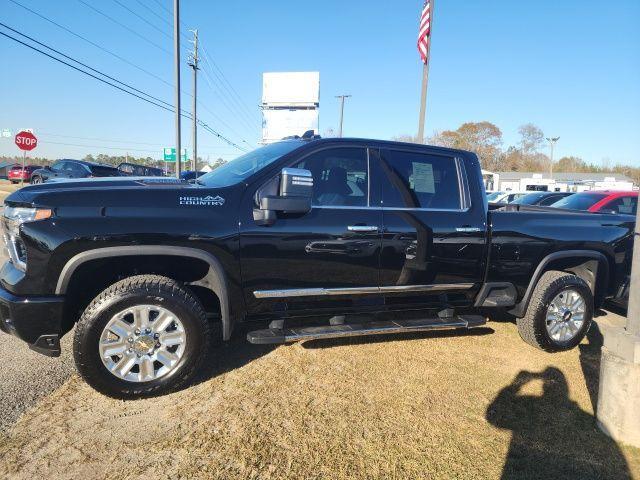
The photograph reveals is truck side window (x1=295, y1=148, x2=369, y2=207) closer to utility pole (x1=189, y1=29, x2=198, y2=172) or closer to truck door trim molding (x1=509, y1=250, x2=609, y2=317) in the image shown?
truck door trim molding (x1=509, y1=250, x2=609, y2=317)

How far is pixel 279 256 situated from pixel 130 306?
3.61ft

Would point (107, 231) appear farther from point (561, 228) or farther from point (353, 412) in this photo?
point (561, 228)

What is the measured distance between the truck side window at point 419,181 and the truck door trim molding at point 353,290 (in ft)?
2.32

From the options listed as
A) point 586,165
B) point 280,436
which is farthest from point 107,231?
point 586,165

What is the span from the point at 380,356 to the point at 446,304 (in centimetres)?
79

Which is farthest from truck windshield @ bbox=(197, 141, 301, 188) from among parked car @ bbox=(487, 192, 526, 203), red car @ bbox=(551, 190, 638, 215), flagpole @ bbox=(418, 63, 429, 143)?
parked car @ bbox=(487, 192, 526, 203)

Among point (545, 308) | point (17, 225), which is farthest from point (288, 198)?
point (545, 308)

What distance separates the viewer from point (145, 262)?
10.8ft

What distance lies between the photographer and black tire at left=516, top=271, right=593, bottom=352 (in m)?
4.25

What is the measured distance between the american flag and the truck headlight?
10333mm

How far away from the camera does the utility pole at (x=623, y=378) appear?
2.67 metres

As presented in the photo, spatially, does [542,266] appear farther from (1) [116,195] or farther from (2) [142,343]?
(1) [116,195]

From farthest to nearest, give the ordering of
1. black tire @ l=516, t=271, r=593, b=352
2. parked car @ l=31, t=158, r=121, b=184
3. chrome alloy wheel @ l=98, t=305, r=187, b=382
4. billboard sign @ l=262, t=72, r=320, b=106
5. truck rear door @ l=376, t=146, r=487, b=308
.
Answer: parked car @ l=31, t=158, r=121, b=184 < billboard sign @ l=262, t=72, r=320, b=106 < black tire @ l=516, t=271, r=593, b=352 < truck rear door @ l=376, t=146, r=487, b=308 < chrome alloy wheel @ l=98, t=305, r=187, b=382

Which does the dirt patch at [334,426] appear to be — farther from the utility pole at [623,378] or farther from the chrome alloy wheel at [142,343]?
the chrome alloy wheel at [142,343]
